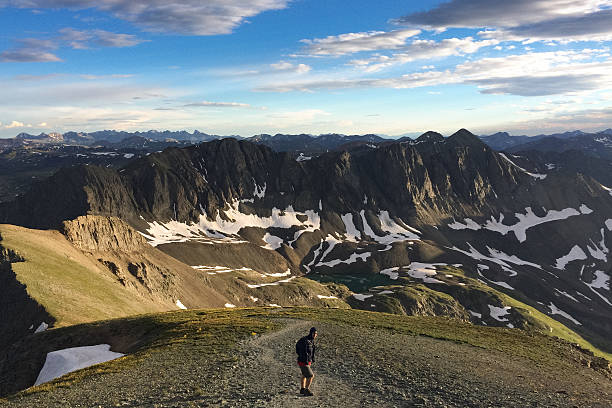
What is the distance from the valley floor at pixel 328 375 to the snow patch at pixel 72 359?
6046mm

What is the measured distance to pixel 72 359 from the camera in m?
39.4

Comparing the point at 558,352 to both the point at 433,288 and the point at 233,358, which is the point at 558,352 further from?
the point at 433,288

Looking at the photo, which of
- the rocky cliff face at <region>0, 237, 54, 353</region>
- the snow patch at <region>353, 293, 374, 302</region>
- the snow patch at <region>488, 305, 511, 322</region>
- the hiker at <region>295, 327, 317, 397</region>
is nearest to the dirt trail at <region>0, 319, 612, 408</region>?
the hiker at <region>295, 327, 317, 397</region>

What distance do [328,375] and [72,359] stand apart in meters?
27.9

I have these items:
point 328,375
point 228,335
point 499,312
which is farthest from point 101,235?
point 499,312

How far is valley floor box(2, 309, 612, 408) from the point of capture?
2294 centimetres

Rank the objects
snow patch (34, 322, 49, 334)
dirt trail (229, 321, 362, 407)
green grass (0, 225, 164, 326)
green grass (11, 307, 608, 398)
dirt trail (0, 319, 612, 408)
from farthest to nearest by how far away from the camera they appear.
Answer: green grass (0, 225, 164, 326)
snow patch (34, 322, 49, 334)
green grass (11, 307, 608, 398)
dirt trail (0, 319, 612, 408)
dirt trail (229, 321, 362, 407)

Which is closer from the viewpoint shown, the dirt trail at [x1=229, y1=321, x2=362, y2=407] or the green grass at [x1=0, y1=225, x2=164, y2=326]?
the dirt trail at [x1=229, y1=321, x2=362, y2=407]

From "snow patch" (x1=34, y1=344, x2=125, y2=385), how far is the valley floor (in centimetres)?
605

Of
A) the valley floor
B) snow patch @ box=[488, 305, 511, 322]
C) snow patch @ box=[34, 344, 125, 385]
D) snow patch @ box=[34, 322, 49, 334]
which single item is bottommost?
snow patch @ box=[488, 305, 511, 322]

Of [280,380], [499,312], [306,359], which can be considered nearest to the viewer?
[306,359]

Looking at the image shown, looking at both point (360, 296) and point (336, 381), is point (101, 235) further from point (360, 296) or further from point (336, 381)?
point (336, 381)

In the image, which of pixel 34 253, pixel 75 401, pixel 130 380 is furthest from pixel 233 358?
A: pixel 34 253

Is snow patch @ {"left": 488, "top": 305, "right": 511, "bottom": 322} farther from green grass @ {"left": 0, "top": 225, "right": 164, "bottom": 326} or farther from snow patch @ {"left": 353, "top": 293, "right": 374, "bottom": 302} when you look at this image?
green grass @ {"left": 0, "top": 225, "right": 164, "bottom": 326}
